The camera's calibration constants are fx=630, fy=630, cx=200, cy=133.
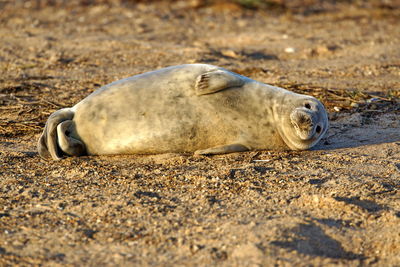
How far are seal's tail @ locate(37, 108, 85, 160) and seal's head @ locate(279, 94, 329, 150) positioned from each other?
1583mm

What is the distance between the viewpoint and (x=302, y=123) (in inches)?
186

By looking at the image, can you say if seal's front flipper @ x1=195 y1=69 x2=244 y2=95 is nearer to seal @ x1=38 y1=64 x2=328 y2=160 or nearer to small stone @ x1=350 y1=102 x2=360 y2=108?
seal @ x1=38 y1=64 x2=328 y2=160

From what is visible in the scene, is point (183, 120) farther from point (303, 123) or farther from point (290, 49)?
point (290, 49)

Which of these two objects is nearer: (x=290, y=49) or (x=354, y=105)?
(x=354, y=105)

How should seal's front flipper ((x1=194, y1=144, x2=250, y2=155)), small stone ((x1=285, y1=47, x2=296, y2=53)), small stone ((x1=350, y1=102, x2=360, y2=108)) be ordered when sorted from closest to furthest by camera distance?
seal's front flipper ((x1=194, y1=144, x2=250, y2=155)) → small stone ((x1=350, y1=102, x2=360, y2=108)) → small stone ((x1=285, y1=47, x2=296, y2=53))

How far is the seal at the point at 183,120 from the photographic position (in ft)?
15.5

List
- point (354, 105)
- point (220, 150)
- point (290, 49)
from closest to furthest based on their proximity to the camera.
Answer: point (220, 150) < point (354, 105) < point (290, 49)

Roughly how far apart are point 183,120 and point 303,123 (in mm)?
901

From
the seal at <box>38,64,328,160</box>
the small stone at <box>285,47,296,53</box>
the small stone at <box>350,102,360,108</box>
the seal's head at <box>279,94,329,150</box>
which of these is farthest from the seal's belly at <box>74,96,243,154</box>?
the small stone at <box>285,47,296,53</box>

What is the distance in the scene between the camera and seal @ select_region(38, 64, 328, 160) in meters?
4.74

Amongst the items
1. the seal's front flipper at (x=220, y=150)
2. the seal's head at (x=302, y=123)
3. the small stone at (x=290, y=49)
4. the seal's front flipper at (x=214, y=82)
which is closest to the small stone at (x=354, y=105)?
the seal's head at (x=302, y=123)

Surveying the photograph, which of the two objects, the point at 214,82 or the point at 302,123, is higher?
the point at 214,82

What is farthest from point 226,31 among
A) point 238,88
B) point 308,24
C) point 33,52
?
point 238,88

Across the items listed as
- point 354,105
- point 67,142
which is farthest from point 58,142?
point 354,105
